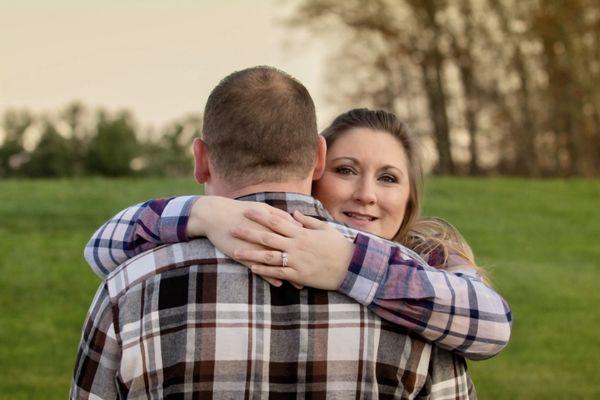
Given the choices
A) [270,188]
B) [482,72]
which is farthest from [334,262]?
[482,72]

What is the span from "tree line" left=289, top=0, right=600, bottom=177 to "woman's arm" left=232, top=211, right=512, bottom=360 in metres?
20.2

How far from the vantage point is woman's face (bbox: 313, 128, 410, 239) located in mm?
2789

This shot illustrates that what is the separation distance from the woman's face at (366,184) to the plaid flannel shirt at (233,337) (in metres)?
0.89

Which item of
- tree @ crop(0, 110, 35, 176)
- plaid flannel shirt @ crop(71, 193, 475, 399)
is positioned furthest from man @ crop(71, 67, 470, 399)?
tree @ crop(0, 110, 35, 176)

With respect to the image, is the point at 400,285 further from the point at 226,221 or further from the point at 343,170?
the point at 343,170

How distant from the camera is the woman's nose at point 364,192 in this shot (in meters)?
2.77

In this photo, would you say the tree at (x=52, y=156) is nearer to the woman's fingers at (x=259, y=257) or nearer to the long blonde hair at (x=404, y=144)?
the long blonde hair at (x=404, y=144)

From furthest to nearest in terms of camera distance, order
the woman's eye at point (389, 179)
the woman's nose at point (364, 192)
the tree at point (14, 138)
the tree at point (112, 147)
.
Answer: the tree at point (112, 147) < the tree at point (14, 138) < the woman's eye at point (389, 179) < the woman's nose at point (364, 192)

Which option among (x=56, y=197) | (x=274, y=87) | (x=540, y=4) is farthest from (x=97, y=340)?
(x=540, y=4)

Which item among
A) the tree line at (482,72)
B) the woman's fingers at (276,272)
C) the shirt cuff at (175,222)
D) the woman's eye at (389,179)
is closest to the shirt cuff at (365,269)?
the woman's fingers at (276,272)

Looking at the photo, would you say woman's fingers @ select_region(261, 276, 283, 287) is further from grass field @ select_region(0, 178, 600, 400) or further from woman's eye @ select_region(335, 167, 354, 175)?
grass field @ select_region(0, 178, 600, 400)

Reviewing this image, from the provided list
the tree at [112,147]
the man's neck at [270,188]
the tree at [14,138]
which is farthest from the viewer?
the tree at [112,147]

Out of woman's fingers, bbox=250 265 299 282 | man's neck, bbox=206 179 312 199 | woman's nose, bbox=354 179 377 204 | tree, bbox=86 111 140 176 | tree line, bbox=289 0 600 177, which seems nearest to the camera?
woman's fingers, bbox=250 265 299 282

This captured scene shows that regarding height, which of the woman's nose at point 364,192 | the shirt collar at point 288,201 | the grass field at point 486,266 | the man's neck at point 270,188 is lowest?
the grass field at point 486,266
